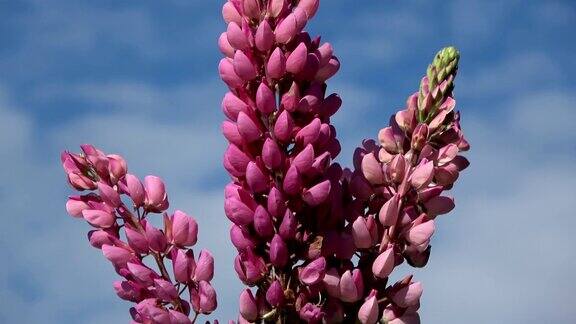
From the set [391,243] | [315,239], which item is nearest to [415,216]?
[391,243]

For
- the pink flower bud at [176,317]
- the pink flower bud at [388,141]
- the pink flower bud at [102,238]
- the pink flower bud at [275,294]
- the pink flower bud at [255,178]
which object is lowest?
the pink flower bud at [176,317]

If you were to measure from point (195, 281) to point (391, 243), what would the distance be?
19.3 inches

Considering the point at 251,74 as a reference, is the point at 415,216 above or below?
below

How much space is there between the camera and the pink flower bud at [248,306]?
8.22ft

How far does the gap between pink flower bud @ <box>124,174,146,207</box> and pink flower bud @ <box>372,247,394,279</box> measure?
593mm

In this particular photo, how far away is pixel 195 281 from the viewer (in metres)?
2.60

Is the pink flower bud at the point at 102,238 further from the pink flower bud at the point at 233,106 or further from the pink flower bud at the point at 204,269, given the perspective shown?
the pink flower bud at the point at 233,106

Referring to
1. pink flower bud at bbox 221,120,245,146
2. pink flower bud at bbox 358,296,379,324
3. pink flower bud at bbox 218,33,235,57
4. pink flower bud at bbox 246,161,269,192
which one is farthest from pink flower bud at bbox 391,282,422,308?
pink flower bud at bbox 218,33,235,57

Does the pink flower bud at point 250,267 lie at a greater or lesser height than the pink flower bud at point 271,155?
lesser

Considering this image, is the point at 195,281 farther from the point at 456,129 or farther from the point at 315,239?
the point at 456,129

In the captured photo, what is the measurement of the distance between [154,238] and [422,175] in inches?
26.3

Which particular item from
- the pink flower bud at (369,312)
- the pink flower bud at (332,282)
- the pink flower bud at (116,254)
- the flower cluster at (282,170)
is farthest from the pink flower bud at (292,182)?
the pink flower bud at (116,254)

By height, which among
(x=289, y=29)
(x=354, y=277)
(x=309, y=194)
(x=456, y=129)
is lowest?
(x=354, y=277)

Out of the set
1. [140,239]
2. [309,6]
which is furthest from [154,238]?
[309,6]
